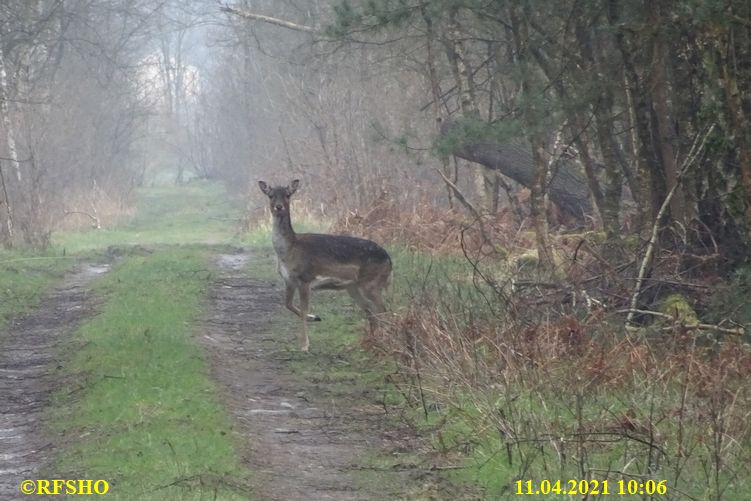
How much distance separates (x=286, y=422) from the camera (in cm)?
1044

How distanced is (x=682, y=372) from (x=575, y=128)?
5.47 metres

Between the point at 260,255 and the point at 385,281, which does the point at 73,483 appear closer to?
the point at 385,281

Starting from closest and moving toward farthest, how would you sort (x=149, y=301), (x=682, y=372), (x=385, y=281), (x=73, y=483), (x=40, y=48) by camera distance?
(x=73, y=483) → (x=682, y=372) → (x=385, y=281) → (x=149, y=301) → (x=40, y=48)

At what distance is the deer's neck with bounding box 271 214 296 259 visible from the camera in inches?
565

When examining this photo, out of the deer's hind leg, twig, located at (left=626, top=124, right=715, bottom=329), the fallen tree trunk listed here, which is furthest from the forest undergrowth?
the fallen tree trunk

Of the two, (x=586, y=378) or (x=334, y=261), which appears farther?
(x=334, y=261)

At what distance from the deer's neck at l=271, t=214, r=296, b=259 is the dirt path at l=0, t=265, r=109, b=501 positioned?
278 centimetres

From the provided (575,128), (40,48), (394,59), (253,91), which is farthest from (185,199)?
(575,128)

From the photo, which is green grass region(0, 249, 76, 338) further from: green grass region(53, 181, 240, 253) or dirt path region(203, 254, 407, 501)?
dirt path region(203, 254, 407, 501)

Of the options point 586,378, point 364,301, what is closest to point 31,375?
→ point 364,301

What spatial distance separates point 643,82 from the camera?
13.2 m

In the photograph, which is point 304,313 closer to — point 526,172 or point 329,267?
point 329,267

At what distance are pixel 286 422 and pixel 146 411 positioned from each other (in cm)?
117

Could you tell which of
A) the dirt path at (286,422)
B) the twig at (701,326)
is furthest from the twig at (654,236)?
the dirt path at (286,422)
